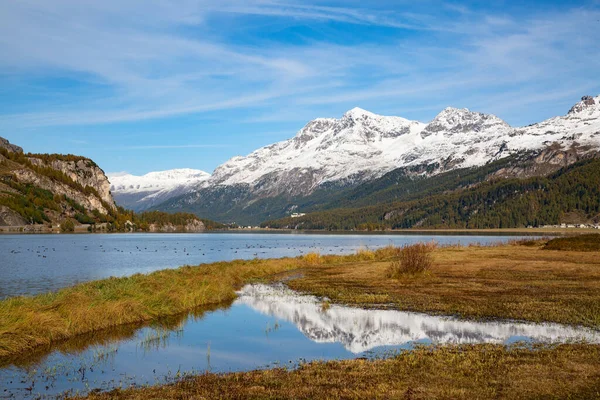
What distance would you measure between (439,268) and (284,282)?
668 inches

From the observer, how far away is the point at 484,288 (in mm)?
40625

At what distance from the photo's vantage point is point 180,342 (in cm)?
2647

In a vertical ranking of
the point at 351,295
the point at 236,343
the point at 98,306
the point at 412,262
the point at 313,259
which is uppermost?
the point at 412,262

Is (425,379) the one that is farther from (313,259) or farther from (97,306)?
(313,259)

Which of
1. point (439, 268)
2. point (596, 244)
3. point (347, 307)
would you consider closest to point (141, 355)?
point (347, 307)

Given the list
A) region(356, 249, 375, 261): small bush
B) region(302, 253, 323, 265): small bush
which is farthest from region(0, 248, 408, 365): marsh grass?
region(356, 249, 375, 261): small bush

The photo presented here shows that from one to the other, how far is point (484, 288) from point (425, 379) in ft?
80.5

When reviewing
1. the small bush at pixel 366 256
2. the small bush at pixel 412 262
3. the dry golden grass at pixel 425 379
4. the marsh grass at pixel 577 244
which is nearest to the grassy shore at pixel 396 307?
the dry golden grass at pixel 425 379

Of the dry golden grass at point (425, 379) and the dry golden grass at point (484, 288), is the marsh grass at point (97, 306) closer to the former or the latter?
the dry golden grass at point (484, 288)

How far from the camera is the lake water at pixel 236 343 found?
2036cm

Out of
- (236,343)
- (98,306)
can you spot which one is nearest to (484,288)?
(236,343)

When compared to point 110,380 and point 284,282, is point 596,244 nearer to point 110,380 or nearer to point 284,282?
point 284,282

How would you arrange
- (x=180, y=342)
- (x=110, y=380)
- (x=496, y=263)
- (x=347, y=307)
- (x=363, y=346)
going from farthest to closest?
(x=496, y=263) → (x=347, y=307) → (x=180, y=342) → (x=363, y=346) → (x=110, y=380)

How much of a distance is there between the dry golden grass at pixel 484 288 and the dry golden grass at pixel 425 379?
8.57 m
